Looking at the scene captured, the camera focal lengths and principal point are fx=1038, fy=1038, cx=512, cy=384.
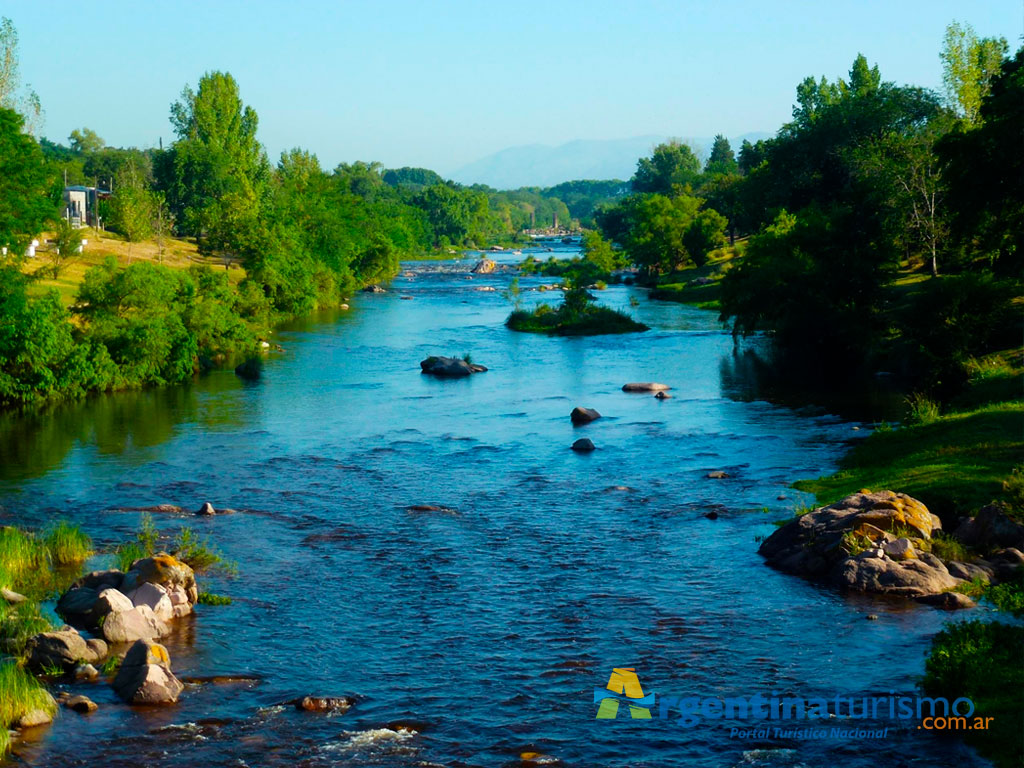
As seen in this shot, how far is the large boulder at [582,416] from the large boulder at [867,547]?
64.3 feet

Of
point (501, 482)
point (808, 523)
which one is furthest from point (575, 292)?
point (808, 523)

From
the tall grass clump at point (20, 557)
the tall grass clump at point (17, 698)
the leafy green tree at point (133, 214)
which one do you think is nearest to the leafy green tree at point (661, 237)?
the leafy green tree at point (133, 214)

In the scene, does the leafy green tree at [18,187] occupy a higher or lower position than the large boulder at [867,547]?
higher

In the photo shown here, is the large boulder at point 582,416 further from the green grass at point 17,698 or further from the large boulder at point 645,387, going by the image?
the green grass at point 17,698

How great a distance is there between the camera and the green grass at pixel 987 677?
16.4 metres

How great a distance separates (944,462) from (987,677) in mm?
14480

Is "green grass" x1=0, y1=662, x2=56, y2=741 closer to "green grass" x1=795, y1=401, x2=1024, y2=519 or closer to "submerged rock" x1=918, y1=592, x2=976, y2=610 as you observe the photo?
"submerged rock" x1=918, y1=592, x2=976, y2=610

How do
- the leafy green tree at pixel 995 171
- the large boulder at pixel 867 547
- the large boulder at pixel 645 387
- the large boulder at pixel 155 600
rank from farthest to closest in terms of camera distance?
the large boulder at pixel 645 387, the leafy green tree at pixel 995 171, the large boulder at pixel 867 547, the large boulder at pixel 155 600

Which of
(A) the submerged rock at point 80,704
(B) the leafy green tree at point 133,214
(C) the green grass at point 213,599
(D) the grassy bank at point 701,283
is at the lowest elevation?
(A) the submerged rock at point 80,704

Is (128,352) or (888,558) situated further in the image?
(128,352)

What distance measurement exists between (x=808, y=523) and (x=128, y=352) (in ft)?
128

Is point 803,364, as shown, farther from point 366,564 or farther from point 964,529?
point 366,564

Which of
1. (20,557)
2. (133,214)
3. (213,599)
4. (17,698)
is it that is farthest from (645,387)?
(133,214)

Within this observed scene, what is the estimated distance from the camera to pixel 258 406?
2015 inches
